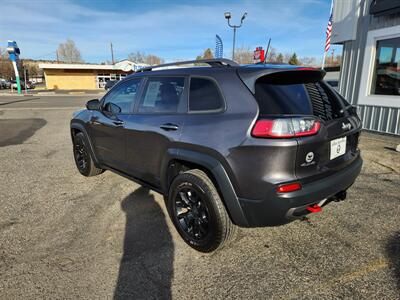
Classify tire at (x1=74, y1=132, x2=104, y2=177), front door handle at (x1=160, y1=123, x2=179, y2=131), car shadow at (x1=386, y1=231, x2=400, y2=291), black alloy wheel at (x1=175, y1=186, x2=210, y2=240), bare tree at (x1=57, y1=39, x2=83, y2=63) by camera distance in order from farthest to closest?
bare tree at (x1=57, y1=39, x2=83, y2=63) < tire at (x1=74, y1=132, x2=104, y2=177) < front door handle at (x1=160, y1=123, x2=179, y2=131) < black alloy wheel at (x1=175, y1=186, x2=210, y2=240) < car shadow at (x1=386, y1=231, x2=400, y2=291)

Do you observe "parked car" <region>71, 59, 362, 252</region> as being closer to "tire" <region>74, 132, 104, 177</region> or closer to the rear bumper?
the rear bumper

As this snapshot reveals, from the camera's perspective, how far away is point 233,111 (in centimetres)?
234

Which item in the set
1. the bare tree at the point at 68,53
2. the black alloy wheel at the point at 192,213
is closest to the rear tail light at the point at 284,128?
the black alloy wheel at the point at 192,213

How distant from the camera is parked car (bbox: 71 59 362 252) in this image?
2168 millimetres

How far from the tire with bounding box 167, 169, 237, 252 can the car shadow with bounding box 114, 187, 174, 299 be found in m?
0.26

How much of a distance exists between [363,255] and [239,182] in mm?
1407

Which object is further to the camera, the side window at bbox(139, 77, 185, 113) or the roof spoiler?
the side window at bbox(139, 77, 185, 113)

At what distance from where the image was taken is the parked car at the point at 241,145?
2.17 meters

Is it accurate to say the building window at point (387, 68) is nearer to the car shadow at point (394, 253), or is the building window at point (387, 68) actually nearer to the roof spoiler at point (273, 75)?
the car shadow at point (394, 253)

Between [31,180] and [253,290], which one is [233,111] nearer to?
[253,290]

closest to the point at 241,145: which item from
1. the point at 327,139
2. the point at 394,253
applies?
the point at 327,139

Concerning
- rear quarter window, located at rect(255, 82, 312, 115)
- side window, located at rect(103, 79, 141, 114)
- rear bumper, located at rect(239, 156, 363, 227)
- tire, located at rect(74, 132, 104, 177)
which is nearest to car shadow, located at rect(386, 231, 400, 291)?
rear bumper, located at rect(239, 156, 363, 227)

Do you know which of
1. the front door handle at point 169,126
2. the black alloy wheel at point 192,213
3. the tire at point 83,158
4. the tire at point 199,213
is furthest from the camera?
the tire at point 83,158

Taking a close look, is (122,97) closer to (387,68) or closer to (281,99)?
(281,99)
